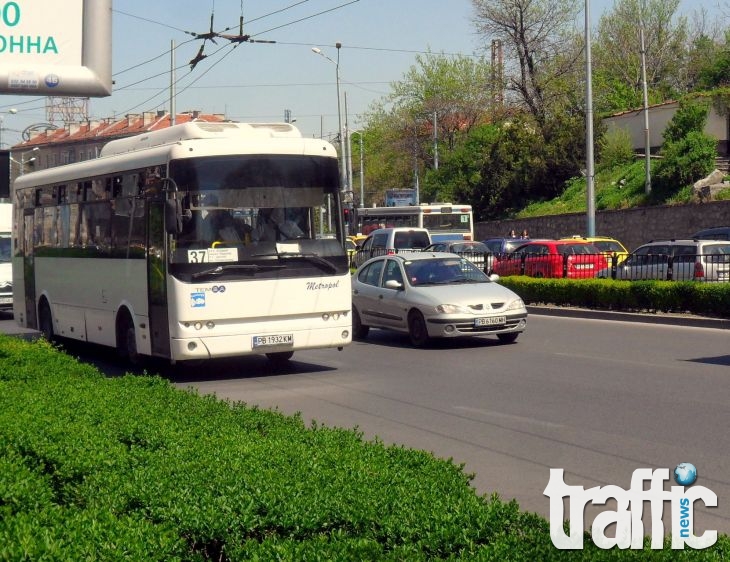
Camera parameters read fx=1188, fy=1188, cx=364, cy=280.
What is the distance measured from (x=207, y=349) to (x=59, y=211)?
5.53 m

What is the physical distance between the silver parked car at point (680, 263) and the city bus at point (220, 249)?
11250mm

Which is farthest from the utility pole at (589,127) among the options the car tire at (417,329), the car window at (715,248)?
the car tire at (417,329)

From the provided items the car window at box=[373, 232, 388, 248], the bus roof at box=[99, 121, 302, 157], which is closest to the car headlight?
the bus roof at box=[99, 121, 302, 157]

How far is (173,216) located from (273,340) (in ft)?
6.87

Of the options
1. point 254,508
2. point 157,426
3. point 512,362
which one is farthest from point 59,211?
point 254,508

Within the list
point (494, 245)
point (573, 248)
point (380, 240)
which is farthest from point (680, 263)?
point (380, 240)

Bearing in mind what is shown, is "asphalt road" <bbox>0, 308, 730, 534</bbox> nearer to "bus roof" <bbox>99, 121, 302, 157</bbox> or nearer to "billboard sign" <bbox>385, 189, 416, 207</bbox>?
"bus roof" <bbox>99, 121, 302, 157</bbox>

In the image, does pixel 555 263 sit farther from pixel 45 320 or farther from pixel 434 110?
pixel 434 110

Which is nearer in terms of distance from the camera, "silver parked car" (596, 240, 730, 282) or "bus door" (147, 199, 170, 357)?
"bus door" (147, 199, 170, 357)

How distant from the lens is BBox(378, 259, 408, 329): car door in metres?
19.6

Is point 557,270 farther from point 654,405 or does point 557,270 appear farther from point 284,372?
point 654,405

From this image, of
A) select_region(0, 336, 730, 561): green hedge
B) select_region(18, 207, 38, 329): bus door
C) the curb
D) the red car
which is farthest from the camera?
the red car

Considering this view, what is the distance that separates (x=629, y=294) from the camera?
80.6 feet

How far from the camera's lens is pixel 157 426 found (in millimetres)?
7184
